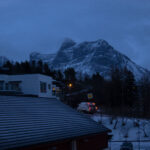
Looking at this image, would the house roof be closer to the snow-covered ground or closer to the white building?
the snow-covered ground

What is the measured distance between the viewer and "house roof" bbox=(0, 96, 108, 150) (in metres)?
10.6

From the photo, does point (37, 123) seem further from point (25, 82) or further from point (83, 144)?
point (25, 82)

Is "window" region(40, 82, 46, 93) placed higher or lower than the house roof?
higher

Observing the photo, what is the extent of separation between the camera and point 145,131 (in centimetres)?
2850

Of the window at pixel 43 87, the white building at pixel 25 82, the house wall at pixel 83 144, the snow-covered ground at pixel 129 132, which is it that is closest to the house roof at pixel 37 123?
the house wall at pixel 83 144

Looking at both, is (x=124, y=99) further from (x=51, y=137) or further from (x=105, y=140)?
(x=51, y=137)

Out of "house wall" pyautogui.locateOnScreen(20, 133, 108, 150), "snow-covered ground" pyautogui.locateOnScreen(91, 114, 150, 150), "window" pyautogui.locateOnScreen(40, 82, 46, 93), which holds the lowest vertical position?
"snow-covered ground" pyautogui.locateOnScreen(91, 114, 150, 150)

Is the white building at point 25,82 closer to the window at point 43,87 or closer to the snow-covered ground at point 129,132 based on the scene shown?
→ the window at point 43,87

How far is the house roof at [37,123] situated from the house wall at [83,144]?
0.30 metres

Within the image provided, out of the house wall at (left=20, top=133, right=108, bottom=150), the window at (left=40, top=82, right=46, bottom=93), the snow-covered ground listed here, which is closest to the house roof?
the house wall at (left=20, top=133, right=108, bottom=150)

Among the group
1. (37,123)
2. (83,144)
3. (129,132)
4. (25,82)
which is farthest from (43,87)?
(37,123)

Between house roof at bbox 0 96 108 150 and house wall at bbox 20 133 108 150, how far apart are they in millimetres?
302

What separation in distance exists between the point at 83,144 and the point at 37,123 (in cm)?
337

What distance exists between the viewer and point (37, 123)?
1261 cm
